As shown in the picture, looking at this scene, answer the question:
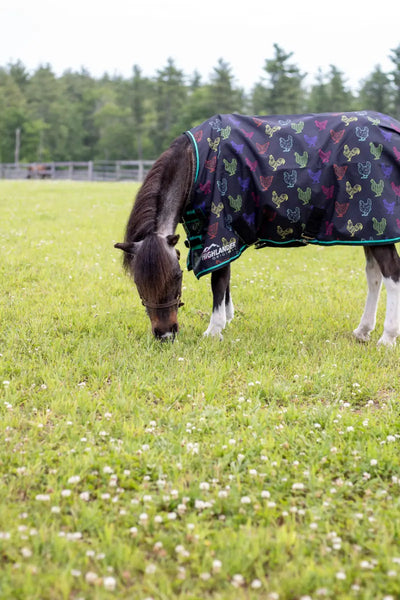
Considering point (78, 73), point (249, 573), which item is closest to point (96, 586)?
point (249, 573)

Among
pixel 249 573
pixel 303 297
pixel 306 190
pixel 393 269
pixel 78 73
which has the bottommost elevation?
pixel 249 573

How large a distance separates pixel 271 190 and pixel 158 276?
146cm

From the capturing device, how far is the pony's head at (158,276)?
191 inches

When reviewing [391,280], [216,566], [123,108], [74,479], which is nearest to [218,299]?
[391,280]

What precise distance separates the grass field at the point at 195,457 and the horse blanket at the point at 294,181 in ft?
3.77

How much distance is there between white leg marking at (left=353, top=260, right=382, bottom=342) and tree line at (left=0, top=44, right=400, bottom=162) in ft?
208

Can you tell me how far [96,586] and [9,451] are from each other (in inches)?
50.6

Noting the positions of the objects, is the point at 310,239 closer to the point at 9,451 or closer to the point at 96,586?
the point at 9,451

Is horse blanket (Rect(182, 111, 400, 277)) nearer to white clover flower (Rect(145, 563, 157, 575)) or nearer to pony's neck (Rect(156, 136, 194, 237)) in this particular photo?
pony's neck (Rect(156, 136, 194, 237))

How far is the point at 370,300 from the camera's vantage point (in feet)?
19.5

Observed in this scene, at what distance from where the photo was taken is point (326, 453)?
347cm

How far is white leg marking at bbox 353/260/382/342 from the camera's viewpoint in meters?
5.89

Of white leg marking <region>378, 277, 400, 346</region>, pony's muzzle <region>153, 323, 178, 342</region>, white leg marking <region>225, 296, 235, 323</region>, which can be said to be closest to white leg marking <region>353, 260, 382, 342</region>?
white leg marking <region>378, 277, 400, 346</region>

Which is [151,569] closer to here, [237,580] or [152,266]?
[237,580]
